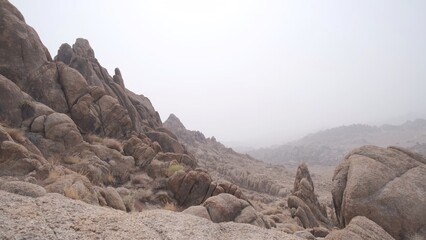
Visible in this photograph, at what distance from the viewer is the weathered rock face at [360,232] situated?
29.2ft

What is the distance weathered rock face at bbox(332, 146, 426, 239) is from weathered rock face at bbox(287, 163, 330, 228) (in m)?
10.8

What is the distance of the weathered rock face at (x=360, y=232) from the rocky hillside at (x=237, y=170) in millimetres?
43559

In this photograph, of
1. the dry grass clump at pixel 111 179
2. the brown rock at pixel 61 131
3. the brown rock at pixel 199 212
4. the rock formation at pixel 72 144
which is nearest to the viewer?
the brown rock at pixel 199 212

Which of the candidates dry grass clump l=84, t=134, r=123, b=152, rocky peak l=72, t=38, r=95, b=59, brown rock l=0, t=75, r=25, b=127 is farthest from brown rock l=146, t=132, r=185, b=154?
rocky peak l=72, t=38, r=95, b=59

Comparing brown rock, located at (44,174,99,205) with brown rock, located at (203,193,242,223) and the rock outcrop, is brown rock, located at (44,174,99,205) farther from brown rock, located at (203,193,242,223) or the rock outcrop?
brown rock, located at (203,193,242,223)

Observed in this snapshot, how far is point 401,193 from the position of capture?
13430 millimetres

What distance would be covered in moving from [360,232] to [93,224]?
7.50 meters

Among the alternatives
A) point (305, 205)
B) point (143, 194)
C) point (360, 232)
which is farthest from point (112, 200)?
point (305, 205)

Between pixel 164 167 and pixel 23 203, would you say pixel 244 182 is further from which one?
pixel 23 203

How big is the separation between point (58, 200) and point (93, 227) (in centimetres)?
203

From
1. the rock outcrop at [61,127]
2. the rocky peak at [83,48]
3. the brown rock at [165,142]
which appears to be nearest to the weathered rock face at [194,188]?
the rock outcrop at [61,127]

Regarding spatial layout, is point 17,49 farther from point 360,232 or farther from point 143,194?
point 360,232

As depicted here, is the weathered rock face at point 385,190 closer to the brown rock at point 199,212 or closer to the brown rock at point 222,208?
the brown rock at point 222,208

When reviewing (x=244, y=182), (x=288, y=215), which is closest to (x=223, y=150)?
(x=244, y=182)
